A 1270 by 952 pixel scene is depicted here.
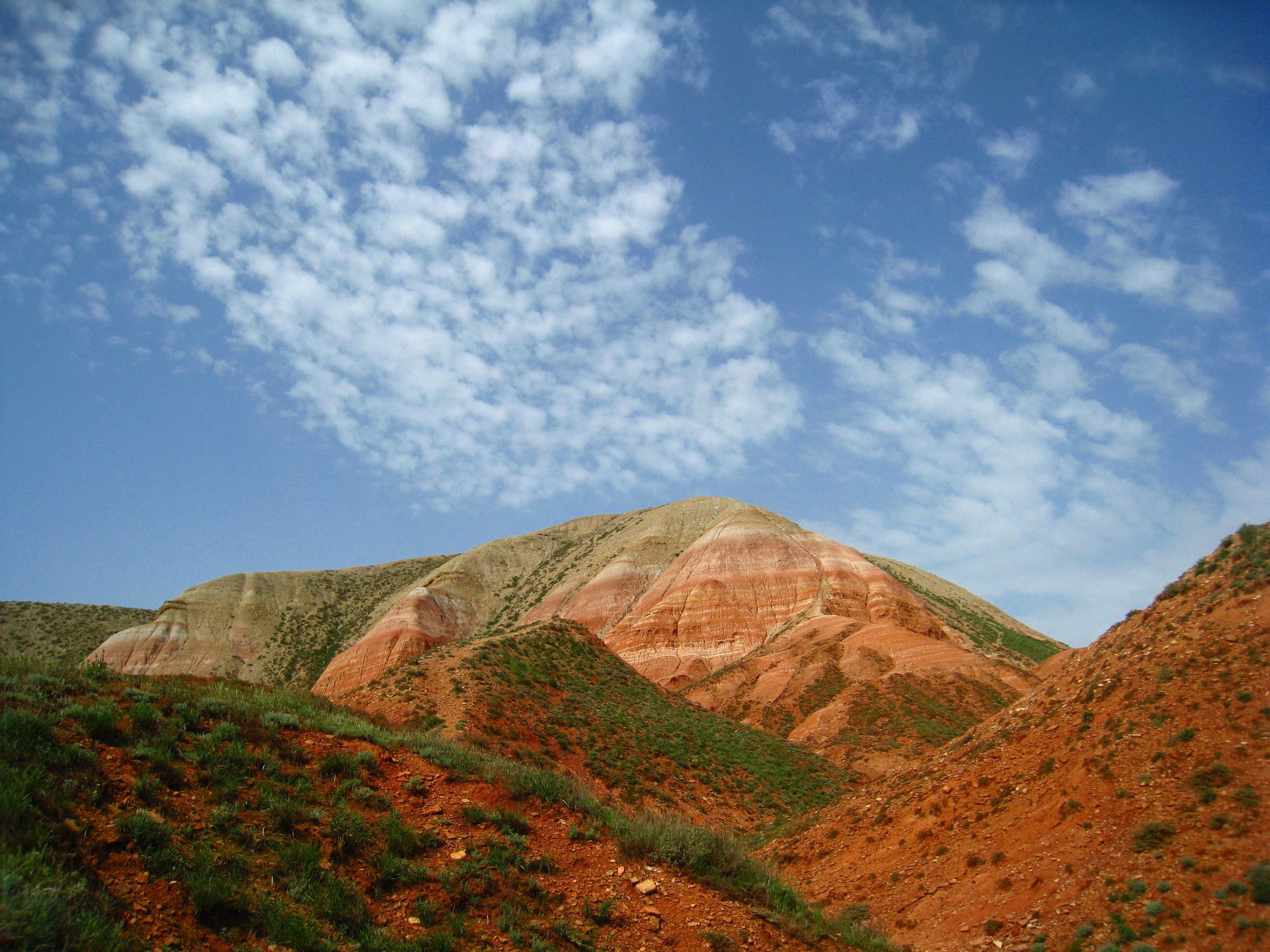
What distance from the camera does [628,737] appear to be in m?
26.4

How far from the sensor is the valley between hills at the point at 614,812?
686cm

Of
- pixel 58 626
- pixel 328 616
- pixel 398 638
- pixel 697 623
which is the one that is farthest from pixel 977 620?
pixel 58 626

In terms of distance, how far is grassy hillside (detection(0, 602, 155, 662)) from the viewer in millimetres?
73500

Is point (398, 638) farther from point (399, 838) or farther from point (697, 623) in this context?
point (399, 838)

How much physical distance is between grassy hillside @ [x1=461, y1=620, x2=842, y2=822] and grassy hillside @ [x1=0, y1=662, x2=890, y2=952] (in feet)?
31.3

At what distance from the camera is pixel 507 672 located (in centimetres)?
2842

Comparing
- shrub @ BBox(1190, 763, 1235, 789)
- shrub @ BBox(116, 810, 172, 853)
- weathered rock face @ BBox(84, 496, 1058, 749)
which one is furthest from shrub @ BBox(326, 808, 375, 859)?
weathered rock face @ BBox(84, 496, 1058, 749)

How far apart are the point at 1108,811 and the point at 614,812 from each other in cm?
913

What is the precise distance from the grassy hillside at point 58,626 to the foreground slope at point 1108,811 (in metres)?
82.4

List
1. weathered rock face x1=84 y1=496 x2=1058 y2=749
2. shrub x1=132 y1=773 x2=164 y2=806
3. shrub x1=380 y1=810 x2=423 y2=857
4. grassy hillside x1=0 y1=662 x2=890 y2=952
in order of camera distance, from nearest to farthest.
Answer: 1. grassy hillside x1=0 y1=662 x2=890 y2=952
2. shrub x1=132 y1=773 x2=164 y2=806
3. shrub x1=380 y1=810 x2=423 y2=857
4. weathered rock face x1=84 y1=496 x2=1058 y2=749

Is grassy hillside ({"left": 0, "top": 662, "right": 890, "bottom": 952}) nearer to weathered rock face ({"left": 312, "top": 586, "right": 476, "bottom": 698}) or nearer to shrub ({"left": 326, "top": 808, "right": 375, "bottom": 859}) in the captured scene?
shrub ({"left": 326, "top": 808, "right": 375, "bottom": 859})

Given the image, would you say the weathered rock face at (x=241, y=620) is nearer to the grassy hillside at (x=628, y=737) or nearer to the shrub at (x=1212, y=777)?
the grassy hillside at (x=628, y=737)

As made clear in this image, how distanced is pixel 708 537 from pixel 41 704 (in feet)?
246

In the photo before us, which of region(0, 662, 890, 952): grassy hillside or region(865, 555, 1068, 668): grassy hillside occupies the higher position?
region(865, 555, 1068, 668): grassy hillside
